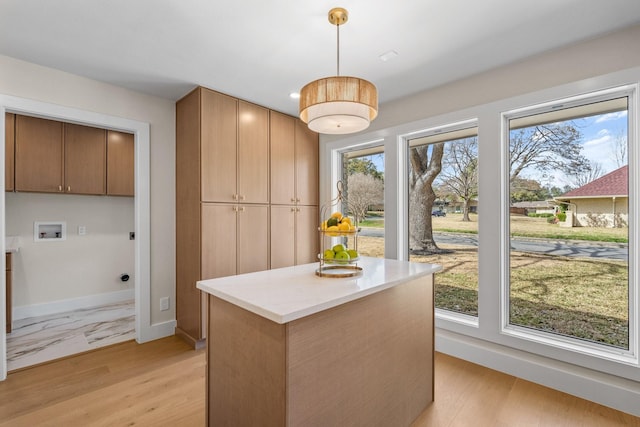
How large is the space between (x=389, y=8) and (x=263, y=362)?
197 centimetres

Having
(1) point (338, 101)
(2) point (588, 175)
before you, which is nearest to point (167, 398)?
(1) point (338, 101)

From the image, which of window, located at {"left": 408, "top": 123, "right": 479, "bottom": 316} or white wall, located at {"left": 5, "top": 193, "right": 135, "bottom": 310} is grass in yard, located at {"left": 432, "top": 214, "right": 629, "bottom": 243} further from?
white wall, located at {"left": 5, "top": 193, "right": 135, "bottom": 310}

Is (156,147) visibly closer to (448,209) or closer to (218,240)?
(218,240)

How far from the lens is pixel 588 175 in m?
2.16

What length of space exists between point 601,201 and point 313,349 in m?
2.30

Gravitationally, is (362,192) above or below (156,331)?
above

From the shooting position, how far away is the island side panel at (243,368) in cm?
116

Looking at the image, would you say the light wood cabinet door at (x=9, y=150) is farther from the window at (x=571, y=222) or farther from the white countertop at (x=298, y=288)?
the window at (x=571, y=222)

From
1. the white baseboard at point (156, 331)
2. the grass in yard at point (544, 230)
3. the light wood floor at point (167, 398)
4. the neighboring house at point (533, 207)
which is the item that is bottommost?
the light wood floor at point (167, 398)

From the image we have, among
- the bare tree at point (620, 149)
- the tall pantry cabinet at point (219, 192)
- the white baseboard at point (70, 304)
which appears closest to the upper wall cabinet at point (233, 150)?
the tall pantry cabinet at point (219, 192)

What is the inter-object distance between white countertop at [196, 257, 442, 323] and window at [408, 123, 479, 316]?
103 cm

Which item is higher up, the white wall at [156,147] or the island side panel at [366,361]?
the white wall at [156,147]

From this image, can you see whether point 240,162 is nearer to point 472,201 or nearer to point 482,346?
point 472,201

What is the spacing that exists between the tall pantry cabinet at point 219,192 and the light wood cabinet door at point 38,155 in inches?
63.9
